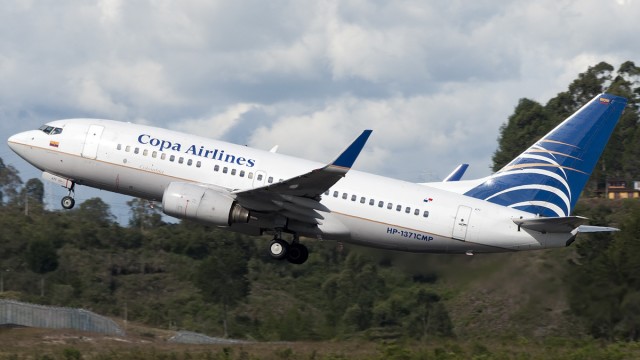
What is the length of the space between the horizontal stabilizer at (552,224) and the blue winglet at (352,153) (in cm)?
725

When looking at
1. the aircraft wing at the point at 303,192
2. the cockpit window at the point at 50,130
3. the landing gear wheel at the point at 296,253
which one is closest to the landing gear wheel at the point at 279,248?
the landing gear wheel at the point at 296,253

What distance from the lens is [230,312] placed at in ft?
251

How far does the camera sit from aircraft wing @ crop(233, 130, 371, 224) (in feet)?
110

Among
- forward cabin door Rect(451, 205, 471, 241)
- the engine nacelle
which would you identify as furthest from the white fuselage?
the engine nacelle

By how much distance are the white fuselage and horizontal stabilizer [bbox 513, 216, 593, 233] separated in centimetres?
27

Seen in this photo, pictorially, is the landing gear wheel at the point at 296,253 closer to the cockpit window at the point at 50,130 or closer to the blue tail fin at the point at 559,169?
the blue tail fin at the point at 559,169

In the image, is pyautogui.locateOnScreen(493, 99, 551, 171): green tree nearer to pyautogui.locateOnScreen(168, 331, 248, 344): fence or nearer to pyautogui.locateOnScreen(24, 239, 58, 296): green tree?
pyautogui.locateOnScreen(24, 239, 58, 296): green tree

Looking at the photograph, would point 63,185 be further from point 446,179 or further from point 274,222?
point 446,179

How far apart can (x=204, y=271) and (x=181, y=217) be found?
40.4 metres

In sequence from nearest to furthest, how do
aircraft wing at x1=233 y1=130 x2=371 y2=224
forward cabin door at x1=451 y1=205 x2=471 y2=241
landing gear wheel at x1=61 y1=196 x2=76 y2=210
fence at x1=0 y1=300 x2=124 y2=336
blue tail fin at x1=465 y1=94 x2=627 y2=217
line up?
aircraft wing at x1=233 y1=130 x2=371 y2=224
forward cabin door at x1=451 y1=205 x2=471 y2=241
blue tail fin at x1=465 y1=94 x2=627 y2=217
landing gear wheel at x1=61 y1=196 x2=76 y2=210
fence at x1=0 y1=300 x2=124 y2=336

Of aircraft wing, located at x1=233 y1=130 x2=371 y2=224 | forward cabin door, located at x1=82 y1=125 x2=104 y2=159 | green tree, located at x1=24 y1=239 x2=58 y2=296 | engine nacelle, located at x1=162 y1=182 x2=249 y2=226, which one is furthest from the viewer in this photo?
green tree, located at x1=24 y1=239 x2=58 y2=296

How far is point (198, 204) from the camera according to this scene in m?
36.7

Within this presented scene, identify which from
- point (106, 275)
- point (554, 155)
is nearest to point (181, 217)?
point (554, 155)

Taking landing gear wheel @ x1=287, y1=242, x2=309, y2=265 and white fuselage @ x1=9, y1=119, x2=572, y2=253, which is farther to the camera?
landing gear wheel @ x1=287, y1=242, x2=309, y2=265
